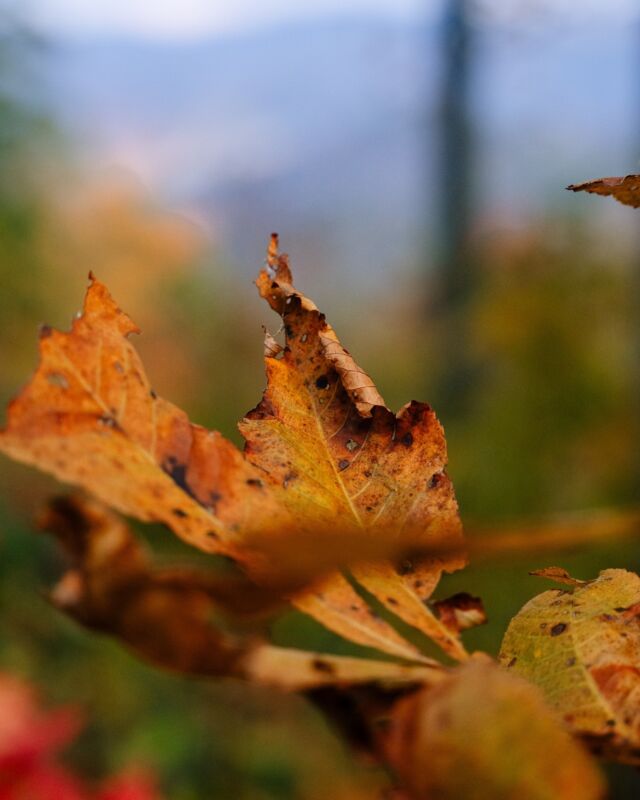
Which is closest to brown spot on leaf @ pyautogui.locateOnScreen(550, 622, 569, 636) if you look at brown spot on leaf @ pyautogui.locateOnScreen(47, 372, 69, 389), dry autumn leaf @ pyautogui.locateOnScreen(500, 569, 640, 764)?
dry autumn leaf @ pyautogui.locateOnScreen(500, 569, 640, 764)

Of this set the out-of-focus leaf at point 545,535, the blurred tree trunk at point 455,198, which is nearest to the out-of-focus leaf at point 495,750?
the out-of-focus leaf at point 545,535

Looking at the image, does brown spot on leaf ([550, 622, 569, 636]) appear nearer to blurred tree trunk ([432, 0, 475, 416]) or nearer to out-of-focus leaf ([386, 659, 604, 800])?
out-of-focus leaf ([386, 659, 604, 800])

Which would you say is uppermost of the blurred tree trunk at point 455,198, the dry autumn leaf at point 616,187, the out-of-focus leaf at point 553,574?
the blurred tree trunk at point 455,198

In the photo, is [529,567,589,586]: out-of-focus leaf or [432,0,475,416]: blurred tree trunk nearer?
[529,567,589,586]: out-of-focus leaf

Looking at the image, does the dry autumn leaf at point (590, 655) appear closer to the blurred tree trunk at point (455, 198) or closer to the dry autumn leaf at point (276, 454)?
the dry autumn leaf at point (276, 454)

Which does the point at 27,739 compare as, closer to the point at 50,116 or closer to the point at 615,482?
the point at 615,482

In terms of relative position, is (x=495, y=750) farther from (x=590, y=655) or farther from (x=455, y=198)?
(x=455, y=198)
